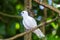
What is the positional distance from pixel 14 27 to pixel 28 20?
0.17m

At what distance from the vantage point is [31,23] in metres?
1.77

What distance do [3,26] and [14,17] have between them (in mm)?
127

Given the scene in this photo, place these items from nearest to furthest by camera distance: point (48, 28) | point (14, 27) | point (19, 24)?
point (14, 27), point (19, 24), point (48, 28)

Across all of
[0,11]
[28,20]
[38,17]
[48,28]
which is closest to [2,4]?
[0,11]

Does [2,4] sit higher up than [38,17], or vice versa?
[2,4]

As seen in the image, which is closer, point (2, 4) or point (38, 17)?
point (2, 4)

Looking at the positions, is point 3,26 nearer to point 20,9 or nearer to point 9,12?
point 9,12

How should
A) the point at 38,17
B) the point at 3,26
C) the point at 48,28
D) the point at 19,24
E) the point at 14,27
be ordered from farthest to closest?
the point at 48,28 < the point at 38,17 < the point at 19,24 < the point at 14,27 < the point at 3,26

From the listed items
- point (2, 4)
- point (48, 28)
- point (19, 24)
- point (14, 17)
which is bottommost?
point (48, 28)

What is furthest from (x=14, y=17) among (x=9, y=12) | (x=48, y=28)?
(x=48, y=28)

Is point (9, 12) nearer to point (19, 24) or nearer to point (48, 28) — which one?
point (19, 24)

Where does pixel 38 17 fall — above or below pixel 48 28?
above

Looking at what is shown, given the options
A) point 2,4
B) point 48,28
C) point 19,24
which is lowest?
point 48,28

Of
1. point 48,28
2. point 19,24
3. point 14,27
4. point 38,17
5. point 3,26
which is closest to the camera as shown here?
point 3,26
